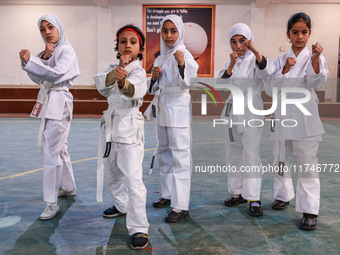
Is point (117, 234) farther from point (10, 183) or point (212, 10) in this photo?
point (212, 10)

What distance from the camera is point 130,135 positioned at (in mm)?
2486

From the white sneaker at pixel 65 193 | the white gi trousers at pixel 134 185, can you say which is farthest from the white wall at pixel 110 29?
the white gi trousers at pixel 134 185

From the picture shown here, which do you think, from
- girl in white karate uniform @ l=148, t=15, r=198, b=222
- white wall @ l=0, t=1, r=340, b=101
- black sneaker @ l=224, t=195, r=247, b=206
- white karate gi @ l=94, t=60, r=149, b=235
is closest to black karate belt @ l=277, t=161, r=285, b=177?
black sneaker @ l=224, t=195, r=247, b=206

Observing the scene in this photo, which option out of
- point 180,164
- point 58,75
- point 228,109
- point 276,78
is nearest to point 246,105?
point 228,109

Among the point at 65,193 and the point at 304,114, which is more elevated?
the point at 304,114

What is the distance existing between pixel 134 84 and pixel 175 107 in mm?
627

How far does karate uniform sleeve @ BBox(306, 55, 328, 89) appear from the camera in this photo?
8.75 ft

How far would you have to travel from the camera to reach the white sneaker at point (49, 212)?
114 inches

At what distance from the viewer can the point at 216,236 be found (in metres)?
2.60

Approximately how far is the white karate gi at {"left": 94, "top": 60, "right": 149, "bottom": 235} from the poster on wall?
1062 centimetres

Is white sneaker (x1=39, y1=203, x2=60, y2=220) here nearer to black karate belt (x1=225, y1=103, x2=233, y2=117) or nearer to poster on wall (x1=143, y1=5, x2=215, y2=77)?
black karate belt (x1=225, y1=103, x2=233, y2=117)

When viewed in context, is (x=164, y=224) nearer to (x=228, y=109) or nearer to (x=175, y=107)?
(x=175, y=107)

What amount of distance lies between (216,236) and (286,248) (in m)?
0.47

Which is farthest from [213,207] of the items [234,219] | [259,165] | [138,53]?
[138,53]
